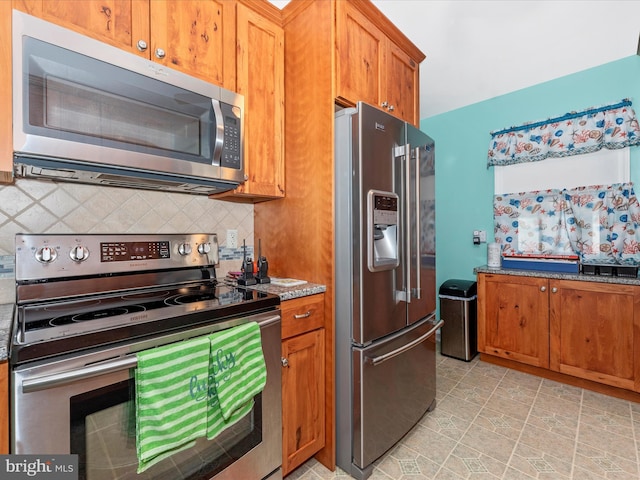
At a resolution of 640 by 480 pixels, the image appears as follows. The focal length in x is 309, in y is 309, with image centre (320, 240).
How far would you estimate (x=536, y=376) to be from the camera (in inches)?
103

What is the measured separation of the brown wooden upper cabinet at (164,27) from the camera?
1127 millimetres

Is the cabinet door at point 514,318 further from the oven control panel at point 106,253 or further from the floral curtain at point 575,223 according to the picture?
the oven control panel at point 106,253

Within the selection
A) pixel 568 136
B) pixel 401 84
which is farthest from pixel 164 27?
pixel 568 136

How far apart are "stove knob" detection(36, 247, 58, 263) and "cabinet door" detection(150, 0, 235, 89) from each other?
903 mm

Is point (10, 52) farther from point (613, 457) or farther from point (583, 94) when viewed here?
point (583, 94)

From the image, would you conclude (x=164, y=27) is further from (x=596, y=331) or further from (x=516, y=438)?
(x=596, y=331)

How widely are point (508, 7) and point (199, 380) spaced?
8.51 feet

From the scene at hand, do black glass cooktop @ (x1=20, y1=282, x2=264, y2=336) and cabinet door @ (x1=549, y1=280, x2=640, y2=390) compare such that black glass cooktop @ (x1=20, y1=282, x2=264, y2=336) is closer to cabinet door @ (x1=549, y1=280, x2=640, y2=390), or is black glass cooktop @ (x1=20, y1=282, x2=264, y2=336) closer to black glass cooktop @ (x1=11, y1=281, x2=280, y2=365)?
black glass cooktop @ (x1=11, y1=281, x2=280, y2=365)

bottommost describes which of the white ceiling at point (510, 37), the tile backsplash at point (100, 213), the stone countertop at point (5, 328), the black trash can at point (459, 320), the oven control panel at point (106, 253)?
the black trash can at point (459, 320)

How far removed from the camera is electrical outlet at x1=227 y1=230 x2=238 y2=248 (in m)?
1.91

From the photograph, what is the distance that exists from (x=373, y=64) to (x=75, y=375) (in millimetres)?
1943

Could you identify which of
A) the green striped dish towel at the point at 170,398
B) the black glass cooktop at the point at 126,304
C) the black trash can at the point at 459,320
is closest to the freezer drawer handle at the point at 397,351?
the black glass cooktop at the point at 126,304

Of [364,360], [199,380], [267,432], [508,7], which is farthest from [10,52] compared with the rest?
[508,7]

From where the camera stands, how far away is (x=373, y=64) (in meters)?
1.79
